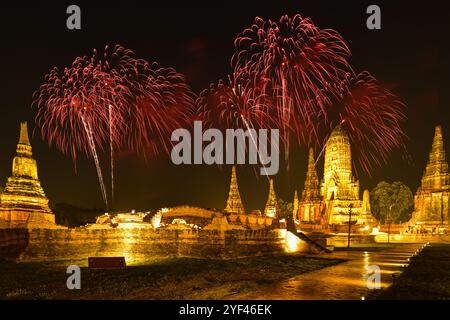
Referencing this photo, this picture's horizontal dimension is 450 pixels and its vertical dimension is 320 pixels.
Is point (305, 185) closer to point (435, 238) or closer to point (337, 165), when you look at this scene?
point (337, 165)

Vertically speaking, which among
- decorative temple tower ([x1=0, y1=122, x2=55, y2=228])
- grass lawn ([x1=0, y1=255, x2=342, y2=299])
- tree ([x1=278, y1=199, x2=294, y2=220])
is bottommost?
tree ([x1=278, y1=199, x2=294, y2=220])

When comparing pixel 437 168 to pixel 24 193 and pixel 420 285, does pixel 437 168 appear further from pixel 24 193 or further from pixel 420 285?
pixel 24 193

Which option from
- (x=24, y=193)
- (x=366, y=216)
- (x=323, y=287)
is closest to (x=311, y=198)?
(x=366, y=216)

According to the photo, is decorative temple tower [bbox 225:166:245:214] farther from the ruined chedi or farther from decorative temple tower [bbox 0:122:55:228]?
decorative temple tower [bbox 0:122:55:228]

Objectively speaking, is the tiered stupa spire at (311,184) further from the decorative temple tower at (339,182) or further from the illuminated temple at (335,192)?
the decorative temple tower at (339,182)

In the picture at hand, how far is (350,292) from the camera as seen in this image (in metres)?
13.5

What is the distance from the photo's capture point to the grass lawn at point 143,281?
13.6m

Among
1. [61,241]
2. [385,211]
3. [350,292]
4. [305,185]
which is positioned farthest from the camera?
[385,211]

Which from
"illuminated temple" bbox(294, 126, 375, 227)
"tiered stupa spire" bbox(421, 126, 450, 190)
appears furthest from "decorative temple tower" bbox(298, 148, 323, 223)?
"tiered stupa spire" bbox(421, 126, 450, 190)

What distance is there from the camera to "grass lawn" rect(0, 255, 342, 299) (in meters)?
13.6

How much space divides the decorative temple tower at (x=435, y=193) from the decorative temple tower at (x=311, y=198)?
1951cm

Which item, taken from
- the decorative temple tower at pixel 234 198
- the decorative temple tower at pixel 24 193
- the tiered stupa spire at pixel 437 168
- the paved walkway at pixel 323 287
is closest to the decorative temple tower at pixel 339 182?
the tiered stupa spire at pixel 437 168
